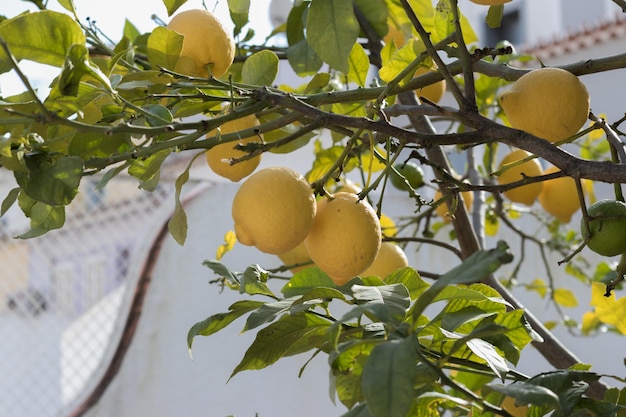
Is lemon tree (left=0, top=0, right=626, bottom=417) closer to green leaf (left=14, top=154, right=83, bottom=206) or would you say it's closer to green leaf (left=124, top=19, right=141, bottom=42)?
green leaf (left=14, top=154, right=83, bottom=206)

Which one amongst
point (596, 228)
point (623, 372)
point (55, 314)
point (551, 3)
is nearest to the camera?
point (596, 228)

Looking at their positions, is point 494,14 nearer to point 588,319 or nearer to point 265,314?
point 265,314

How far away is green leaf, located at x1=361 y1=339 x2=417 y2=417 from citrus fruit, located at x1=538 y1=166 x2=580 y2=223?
68 centimetres

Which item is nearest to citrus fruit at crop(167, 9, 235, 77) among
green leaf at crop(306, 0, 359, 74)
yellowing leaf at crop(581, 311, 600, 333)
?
green leaf at crop(306, 0, 359, 74)

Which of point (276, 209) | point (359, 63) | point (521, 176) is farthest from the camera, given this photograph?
point (521, 176)

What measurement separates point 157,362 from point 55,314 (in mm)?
3904

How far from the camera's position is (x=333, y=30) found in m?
0.47

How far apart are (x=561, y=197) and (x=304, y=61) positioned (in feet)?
1.26

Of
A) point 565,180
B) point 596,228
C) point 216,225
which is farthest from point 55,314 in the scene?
point 596,228

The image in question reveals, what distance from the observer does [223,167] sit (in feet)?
1.96

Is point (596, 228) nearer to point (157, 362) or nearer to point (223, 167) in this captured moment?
point (223, 167)

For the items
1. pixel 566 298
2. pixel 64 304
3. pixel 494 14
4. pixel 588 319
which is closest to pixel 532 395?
pixel 494 14

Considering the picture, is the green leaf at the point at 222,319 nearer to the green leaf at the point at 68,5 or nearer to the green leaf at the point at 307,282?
the green leaf at the point at 307,282

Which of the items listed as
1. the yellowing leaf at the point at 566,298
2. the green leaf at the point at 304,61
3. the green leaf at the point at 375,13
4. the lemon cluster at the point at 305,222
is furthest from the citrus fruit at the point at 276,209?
the yellowing leaf at the point at 566,298
